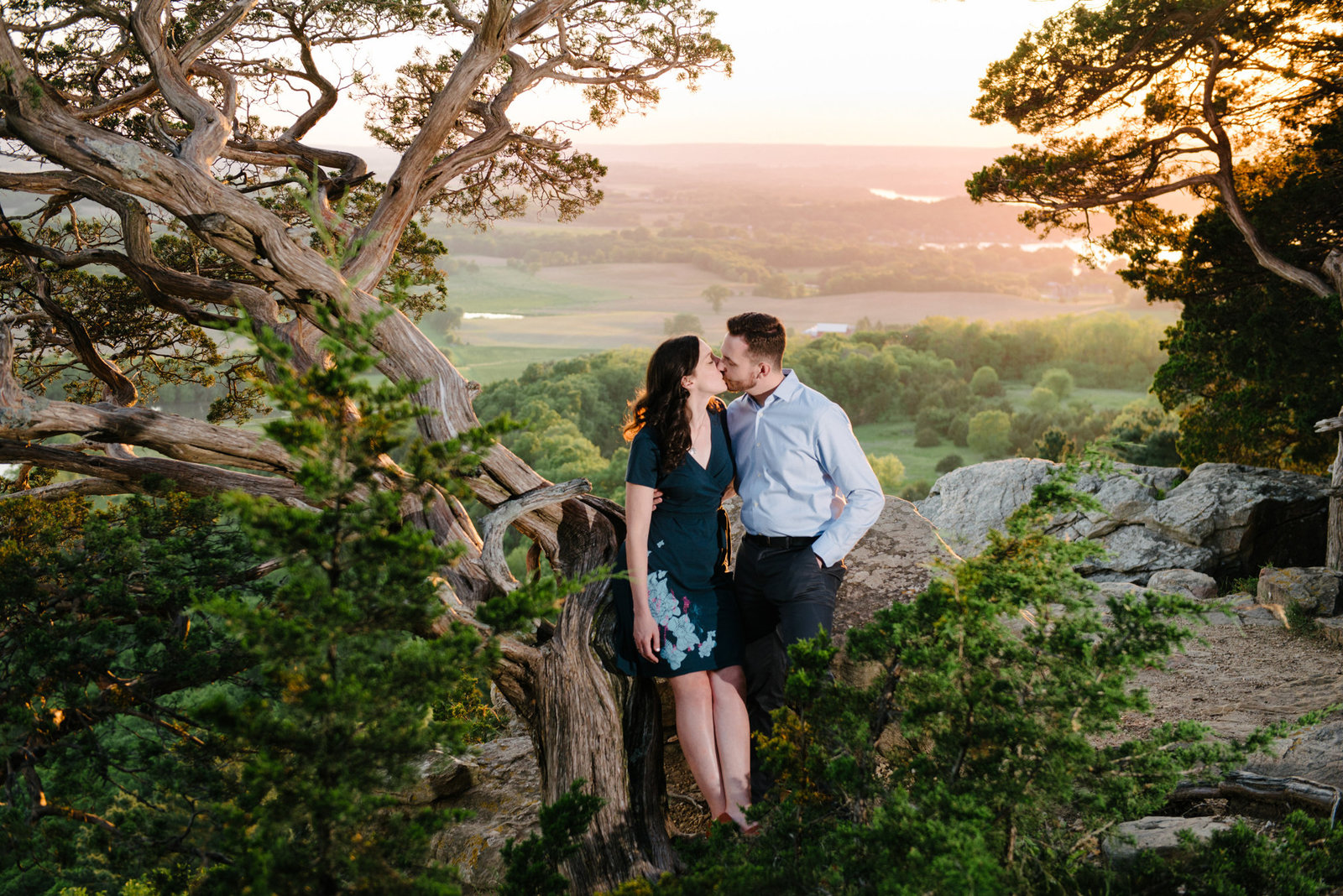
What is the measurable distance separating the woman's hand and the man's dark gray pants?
430 millimetres

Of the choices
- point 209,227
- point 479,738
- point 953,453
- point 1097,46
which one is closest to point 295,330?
point 209,227

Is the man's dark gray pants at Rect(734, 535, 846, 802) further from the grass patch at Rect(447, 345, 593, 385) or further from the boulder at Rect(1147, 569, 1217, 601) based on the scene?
the grass patch at Rect(447, 345, 593, 385)

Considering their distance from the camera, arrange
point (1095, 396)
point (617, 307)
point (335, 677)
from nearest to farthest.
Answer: point (335, 677)
point (1095, 396)
point (617, 307)

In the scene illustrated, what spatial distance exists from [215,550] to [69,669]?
79 centimetres

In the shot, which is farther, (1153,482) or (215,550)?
(1153,482)

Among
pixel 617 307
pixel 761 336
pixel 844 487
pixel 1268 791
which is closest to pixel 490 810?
pixel 844 487

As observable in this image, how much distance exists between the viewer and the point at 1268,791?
124 inches

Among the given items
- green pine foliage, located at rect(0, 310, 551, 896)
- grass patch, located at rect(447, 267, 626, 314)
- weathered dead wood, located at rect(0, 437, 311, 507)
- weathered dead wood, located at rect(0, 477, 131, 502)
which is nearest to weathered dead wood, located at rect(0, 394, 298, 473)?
weathered dead wood, located at rect(0, 437, 311, 507)

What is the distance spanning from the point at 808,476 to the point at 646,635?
894 millimetres

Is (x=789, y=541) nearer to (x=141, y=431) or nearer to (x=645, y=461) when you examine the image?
(x=645, y=461)

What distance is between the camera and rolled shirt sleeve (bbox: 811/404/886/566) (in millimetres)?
3258

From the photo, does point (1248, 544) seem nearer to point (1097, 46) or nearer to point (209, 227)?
point (1097, 46)

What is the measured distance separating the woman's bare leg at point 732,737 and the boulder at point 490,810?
85 cm

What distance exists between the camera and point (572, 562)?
3.81m
